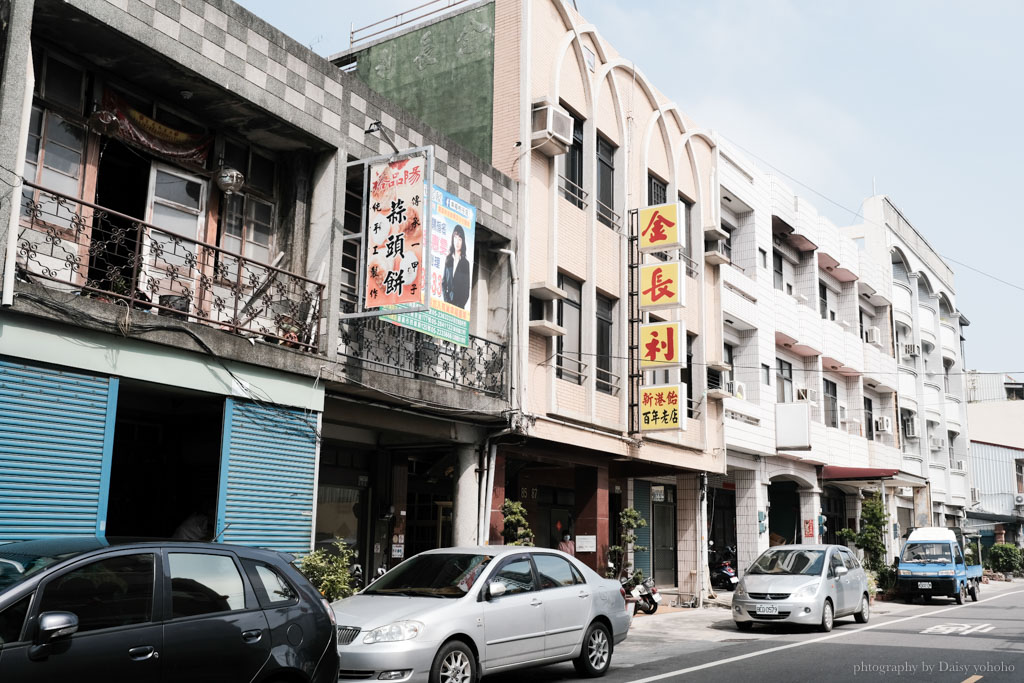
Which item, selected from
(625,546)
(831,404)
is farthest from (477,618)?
(831,404)

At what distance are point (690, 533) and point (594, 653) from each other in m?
12.7

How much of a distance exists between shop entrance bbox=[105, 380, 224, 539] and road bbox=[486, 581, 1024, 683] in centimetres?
482

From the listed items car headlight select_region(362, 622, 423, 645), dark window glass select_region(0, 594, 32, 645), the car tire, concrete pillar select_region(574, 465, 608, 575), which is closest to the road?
the car tire

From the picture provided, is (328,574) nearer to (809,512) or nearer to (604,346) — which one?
(604,346)

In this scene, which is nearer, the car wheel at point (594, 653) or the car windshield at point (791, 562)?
the car wheel at point (594, 653)

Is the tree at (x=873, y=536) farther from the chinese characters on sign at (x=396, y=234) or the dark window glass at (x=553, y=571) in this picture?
the chinese characters on sign at (x=396, y=234)

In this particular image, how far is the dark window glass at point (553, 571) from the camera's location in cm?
1071

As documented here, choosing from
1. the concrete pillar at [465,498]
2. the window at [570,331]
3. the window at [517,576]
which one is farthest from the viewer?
the window at [570,331]

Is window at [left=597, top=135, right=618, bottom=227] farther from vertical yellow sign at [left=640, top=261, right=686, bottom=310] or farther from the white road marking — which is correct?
the white road marking

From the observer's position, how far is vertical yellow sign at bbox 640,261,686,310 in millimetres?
19719

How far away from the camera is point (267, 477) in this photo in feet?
37.2

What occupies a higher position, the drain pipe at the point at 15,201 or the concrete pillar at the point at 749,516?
the drain pipe at the point at 15,201

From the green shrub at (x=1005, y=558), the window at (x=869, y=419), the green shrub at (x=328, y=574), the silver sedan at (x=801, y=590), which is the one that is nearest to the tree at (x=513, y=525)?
the silver sedan at (x=801, y=590)

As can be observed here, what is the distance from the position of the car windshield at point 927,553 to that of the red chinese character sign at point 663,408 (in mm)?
11448
